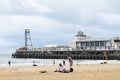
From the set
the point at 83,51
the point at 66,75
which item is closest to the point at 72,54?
the point at 83,51

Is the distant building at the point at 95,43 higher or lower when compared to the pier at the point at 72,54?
higher

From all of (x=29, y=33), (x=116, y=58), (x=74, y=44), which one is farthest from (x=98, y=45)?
(x=29, y=33)

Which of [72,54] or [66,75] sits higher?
[72,54]

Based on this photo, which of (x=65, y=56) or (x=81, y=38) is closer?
(x=65, y=56)

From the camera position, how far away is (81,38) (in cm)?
13262

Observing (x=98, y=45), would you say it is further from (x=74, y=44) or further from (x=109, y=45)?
(x=74, y=44)

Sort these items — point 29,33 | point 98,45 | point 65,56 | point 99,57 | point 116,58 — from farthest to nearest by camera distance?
point 29,33
point 98,45
point 65,56
point 99,57
point 116,58

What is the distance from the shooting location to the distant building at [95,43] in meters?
116

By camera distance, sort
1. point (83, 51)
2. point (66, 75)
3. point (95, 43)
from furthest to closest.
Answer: point (95, 43)
point (83, 51)
point (66, 75)

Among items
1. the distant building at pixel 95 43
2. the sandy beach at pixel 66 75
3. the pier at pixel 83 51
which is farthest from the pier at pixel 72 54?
the sandy beach at pixel 66 75

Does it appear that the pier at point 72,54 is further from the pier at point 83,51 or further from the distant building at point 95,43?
the distant building at point 95,43

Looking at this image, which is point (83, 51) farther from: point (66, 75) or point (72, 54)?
point (66, 75)

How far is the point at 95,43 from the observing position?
12094cm

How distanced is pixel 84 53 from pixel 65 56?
682 centimetres
